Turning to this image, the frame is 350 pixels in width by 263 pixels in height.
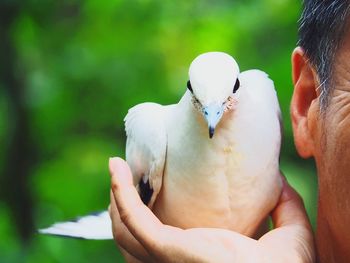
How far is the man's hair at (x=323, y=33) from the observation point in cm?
154

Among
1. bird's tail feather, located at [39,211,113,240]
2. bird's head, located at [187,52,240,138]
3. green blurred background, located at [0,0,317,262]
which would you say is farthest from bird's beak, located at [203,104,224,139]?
green blurred background, located at [0,0,317,262]

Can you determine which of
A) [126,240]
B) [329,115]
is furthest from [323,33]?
[126,240]

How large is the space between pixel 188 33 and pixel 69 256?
1.12 meters

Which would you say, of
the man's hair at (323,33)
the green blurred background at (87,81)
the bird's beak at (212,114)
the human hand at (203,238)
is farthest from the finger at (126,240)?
the green blurred background at (87,81)

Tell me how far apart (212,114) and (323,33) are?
Result: 0.92ft

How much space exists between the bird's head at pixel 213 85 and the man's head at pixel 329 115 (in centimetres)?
17

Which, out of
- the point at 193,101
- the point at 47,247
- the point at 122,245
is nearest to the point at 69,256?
the point at 47,247

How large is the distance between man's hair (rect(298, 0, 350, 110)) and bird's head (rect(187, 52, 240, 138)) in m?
0.17

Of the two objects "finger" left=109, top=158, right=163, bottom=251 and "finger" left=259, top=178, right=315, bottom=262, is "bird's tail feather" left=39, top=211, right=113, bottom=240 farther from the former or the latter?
"finger" left=259, top=178, right=315, bottom=262

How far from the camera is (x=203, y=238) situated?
5.18 ft

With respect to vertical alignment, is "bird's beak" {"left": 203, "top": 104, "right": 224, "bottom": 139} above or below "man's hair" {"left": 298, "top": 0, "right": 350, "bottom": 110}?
below

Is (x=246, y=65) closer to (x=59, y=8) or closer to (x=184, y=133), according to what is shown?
(x=59, y=8)

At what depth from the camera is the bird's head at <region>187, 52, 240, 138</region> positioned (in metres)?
1.54

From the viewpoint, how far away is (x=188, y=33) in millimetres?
3508
